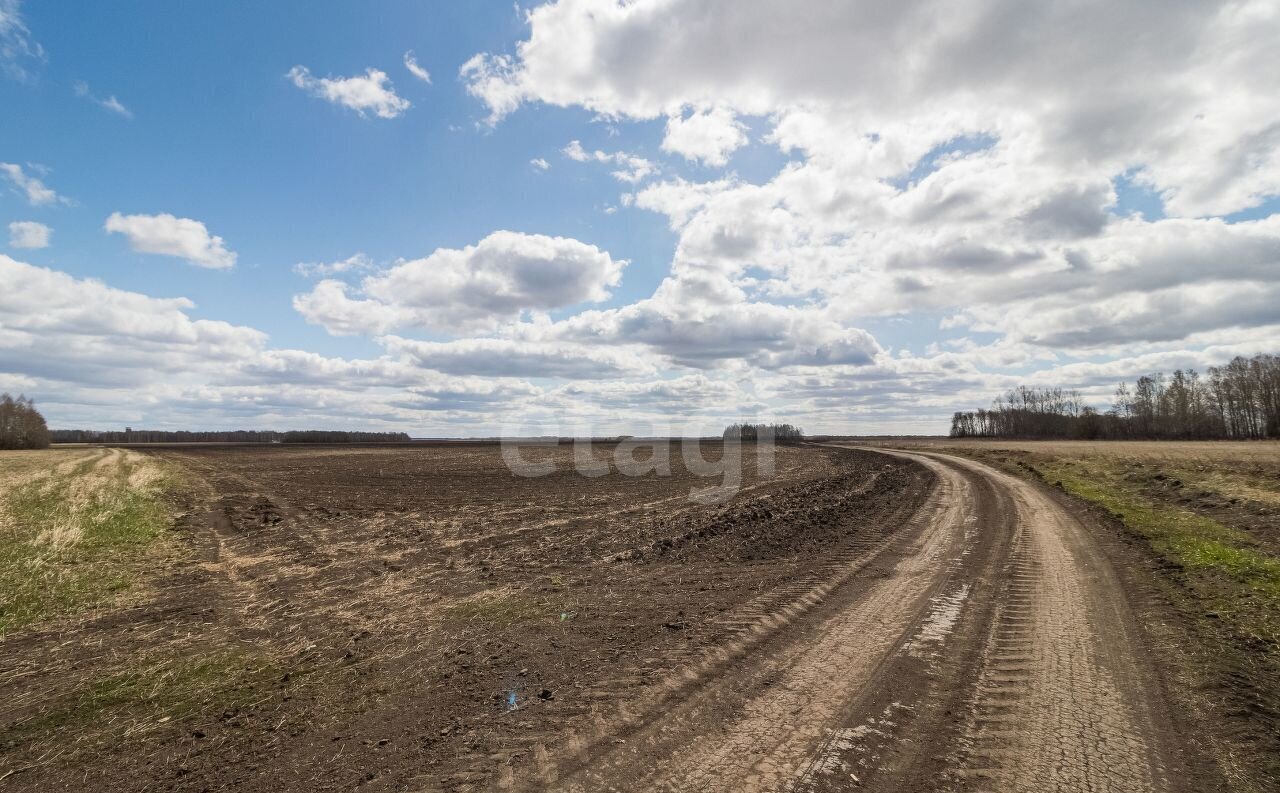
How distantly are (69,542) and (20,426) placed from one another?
9328cm

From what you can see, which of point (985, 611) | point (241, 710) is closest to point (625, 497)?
point (985, 611)

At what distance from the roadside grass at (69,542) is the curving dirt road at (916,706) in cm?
899

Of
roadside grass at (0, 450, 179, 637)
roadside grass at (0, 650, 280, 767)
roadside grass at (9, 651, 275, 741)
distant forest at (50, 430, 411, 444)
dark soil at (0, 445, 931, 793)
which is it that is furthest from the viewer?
distant forest at (50, 430, 411, 444)

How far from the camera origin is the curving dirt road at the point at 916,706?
400 centimetres

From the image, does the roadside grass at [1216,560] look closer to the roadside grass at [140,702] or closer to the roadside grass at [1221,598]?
the roadside grass at [1221,598]

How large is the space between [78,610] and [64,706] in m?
4.03

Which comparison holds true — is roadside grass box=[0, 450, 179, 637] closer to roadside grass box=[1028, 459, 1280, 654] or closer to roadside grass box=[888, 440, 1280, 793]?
roadside grass box=[888, 440, 1280, 793]

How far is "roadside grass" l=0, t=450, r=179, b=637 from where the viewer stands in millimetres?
8742

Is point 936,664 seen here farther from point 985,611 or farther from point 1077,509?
point 1077,509

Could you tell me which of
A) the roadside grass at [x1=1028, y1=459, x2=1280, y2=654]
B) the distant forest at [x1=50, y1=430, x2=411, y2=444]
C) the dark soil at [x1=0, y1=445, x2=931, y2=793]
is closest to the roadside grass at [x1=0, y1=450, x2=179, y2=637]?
the dark soil at [x1=0, y1=445, x2=931, y2=793]

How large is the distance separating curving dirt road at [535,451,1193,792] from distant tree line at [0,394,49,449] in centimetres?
10506

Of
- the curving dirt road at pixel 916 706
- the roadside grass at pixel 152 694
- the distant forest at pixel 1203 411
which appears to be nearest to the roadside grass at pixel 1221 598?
the curving dirt road at pixel 916 706

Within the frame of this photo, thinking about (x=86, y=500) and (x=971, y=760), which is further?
(x=86, y=500)

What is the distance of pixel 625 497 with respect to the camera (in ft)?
71.3
